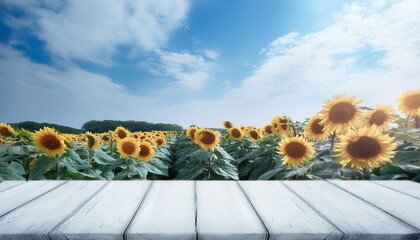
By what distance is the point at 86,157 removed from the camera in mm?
4320

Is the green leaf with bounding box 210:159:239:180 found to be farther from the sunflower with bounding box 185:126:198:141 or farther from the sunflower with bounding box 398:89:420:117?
the sunflower with bounding box 398:89:420:117

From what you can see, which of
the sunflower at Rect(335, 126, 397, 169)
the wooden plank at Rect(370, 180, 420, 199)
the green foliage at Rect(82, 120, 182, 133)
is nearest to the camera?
the wooden plank at Rect(370, 180, 420, 199)

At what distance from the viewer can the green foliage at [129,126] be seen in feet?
101

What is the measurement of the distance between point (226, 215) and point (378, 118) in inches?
114

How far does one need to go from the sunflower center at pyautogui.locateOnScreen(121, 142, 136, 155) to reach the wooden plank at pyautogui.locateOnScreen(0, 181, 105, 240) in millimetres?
2712

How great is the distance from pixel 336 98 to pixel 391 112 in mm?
623

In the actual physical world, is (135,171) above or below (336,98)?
below

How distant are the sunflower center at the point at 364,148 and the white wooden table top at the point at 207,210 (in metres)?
0.78

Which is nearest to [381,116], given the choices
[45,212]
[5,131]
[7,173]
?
[45,212]

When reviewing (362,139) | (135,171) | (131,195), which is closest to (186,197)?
(131,195)

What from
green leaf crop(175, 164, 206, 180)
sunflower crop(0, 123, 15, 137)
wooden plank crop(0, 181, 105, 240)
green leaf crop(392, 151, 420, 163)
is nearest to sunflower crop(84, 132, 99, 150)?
green leaf crop(175, 164, 206, 180)

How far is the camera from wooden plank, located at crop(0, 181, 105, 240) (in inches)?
44.0

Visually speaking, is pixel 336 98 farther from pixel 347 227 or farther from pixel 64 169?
pixel 64 169

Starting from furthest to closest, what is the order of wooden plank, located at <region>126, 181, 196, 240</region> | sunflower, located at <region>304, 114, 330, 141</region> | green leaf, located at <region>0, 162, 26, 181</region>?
1. sunflower, located at <region>304, 114, 330, 141</region>
2. green leaf, located at <region>0, 162, 26, 181</region>
3. wooden plank, located at <region>126, 181, 196, 240</region>
